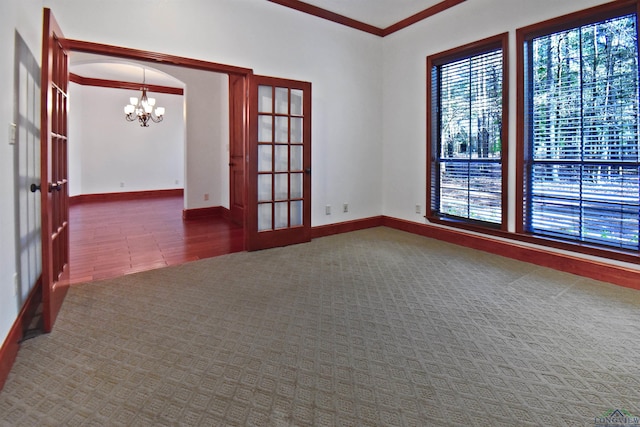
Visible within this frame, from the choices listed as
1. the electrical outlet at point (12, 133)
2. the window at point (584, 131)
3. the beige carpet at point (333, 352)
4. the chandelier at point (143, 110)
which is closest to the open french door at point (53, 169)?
the electrical outlet at point (12, 133)

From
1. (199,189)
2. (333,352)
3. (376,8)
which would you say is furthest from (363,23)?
(333,352)

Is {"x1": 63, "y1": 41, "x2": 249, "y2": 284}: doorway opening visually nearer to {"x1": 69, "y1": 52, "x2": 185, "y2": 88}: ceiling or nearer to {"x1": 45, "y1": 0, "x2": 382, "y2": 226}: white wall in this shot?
{"x1": 45, "y1": 0, "x2": 382, "y2": 226}: white wall

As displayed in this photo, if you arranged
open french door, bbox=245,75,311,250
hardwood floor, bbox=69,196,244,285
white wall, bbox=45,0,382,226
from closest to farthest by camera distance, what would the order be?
white wall, bbox=45,0,382,226 < hardwood floor, bbox=69,196,244,285 < open french door, bbox=245,75,311,250

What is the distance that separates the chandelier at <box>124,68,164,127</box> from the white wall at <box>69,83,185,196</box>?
18 cm

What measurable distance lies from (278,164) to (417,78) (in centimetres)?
224

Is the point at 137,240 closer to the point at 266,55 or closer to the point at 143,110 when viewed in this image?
the point at 266,55

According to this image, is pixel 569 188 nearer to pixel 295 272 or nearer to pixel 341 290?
pixel 341 290

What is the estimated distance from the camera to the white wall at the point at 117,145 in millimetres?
7823

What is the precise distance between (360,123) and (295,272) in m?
2.67

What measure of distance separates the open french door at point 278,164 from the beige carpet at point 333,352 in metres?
1.06

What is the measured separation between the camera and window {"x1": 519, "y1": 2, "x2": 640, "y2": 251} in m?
2.94

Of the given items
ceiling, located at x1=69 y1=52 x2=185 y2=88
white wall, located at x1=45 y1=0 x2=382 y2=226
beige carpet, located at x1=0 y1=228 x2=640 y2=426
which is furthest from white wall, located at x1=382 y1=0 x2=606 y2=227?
ceiling, located at x1=69 y1=52 x2=185 y2=88

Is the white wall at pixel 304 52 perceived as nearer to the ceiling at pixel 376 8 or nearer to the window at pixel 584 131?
the ceiling at pixel 376 8

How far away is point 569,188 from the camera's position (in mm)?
3324
